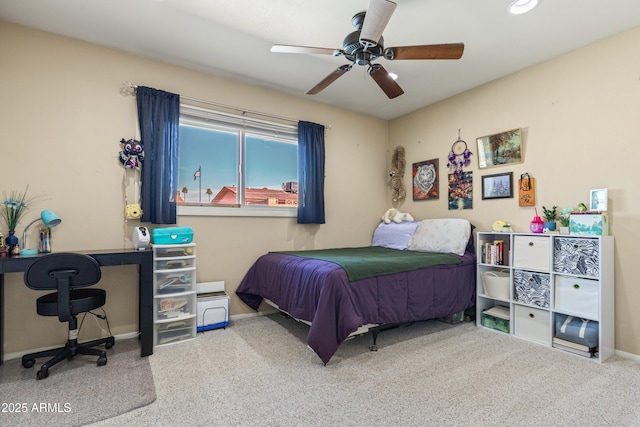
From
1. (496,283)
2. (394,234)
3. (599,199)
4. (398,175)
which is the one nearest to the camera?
(599,199)

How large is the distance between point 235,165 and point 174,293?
1.55m

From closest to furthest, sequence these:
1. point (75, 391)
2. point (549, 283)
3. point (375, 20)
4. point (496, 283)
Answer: point (375, 20) → point (75, 391) → point (549, 283) → point (496, 283)

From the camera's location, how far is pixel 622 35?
2551mm

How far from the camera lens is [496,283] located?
10.2 feet

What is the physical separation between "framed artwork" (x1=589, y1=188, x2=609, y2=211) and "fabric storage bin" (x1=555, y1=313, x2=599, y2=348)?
0.95 m

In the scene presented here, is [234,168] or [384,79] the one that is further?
[234,168]

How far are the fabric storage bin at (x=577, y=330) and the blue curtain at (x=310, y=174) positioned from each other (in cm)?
257

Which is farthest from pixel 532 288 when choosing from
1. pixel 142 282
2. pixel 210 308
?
pixel 142 282

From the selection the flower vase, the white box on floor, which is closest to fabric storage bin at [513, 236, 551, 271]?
the white box on floor

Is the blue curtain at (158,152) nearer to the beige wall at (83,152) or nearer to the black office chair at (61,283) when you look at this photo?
the beige wall at (83,152)

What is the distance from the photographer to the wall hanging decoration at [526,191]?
3086 millimetres

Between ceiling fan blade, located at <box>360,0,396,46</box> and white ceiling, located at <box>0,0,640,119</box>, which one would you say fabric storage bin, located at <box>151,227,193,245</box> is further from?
ceiling fan blade, located at <box>360,0,396,46</box>

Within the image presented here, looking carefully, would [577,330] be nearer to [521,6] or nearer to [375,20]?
[521,6]

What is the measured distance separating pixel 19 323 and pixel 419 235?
12.9 ft
